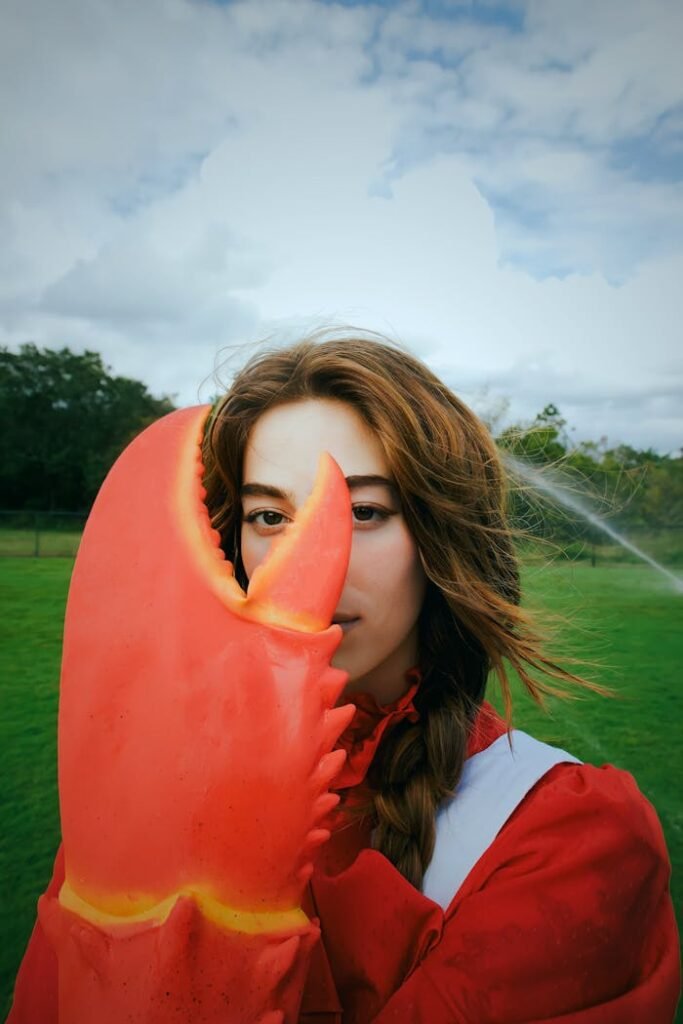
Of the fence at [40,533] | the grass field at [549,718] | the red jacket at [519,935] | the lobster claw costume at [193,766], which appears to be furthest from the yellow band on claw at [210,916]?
the fence at [40,533]

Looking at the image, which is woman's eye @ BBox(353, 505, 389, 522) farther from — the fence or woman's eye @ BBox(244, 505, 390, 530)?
the fence

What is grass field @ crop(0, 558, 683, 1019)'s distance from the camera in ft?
5.75

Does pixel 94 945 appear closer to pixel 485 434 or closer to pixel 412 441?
pixel 412 441

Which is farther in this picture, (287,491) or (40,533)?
(40,533)

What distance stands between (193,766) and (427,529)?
1.60 feet

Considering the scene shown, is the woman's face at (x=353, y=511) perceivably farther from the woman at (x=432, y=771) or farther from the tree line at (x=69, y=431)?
the tree line at (x=69, y=431)

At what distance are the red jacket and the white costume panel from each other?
0.02m

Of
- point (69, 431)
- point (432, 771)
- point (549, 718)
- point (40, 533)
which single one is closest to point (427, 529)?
point (432, 771)

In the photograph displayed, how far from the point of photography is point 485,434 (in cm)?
102

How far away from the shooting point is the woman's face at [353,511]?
2.66 feet

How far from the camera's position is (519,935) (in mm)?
644

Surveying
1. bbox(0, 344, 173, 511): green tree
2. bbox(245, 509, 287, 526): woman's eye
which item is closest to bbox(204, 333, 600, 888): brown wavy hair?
bbox(245, 509, 287, 526): woman's eye

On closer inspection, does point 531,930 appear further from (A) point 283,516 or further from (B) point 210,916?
(A) point 283,516

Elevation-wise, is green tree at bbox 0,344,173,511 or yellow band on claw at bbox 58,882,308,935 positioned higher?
green tree at bbox 0,344,173,511
